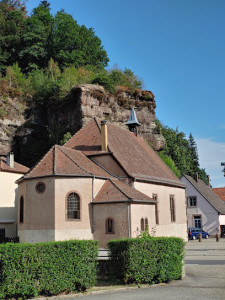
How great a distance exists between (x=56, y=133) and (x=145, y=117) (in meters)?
11.0

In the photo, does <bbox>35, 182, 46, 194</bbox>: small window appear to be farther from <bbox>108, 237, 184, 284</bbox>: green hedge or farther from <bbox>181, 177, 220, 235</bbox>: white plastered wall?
<bbox>181, 177, 220, 235</bbox>: white plastered wall

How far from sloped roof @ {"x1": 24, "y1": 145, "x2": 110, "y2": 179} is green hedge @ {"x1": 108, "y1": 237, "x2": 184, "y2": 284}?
9.70 metres

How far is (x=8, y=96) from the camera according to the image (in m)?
44.6

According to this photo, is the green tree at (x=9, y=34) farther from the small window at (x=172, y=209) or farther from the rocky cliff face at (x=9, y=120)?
the small window at (x=172, y=209)

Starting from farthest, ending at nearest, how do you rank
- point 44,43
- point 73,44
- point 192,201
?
1. point 73,44
2. point 44,43
3. point 192,201

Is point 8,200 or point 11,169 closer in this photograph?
point 8,200

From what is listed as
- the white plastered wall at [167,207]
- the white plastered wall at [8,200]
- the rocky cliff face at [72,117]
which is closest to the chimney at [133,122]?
the rocky cliff face at [72,117]

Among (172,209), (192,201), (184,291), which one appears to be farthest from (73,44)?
(184,291)

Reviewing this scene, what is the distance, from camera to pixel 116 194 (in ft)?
75.3

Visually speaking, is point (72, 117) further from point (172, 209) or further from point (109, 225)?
point (109, 225)

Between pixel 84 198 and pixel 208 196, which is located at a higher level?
pixel 208 196

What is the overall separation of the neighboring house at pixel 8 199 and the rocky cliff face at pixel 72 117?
6.43 m

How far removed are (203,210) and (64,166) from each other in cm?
3051

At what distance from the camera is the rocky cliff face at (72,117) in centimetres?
3847
